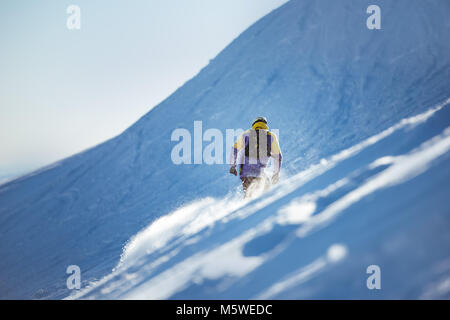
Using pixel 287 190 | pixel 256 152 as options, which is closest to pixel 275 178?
pixel 256 152

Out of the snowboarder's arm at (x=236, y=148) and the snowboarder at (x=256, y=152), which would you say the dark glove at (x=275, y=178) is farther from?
the snowboarder's arm at (x=236, y=148)

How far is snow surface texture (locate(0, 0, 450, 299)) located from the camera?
76.7 inches

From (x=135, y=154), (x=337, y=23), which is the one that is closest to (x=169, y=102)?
(x=135, y=154)

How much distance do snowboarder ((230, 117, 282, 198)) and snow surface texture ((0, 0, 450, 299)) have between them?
1.83 feet

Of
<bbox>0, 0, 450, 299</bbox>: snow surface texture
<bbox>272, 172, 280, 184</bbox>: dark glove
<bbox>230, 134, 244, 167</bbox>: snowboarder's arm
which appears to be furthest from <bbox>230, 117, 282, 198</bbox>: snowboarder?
<bbox>0, 0, 450, 299</bbox>: snow surface texture

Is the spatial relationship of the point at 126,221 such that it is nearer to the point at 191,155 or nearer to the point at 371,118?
the point at 191,155

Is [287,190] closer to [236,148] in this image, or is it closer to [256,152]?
[256,152]

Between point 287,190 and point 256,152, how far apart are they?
1560 mm

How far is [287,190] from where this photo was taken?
12.5 ft

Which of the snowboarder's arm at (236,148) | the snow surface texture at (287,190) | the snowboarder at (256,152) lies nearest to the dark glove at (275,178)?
the snowboarder at (256,152)

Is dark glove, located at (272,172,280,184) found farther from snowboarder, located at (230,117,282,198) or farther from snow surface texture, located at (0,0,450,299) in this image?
snow surface texture, located at (0,0,450,299)

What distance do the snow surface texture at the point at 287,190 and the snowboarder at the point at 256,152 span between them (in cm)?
56

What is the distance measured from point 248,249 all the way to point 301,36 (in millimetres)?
15962

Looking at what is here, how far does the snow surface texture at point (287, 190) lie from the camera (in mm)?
1947
